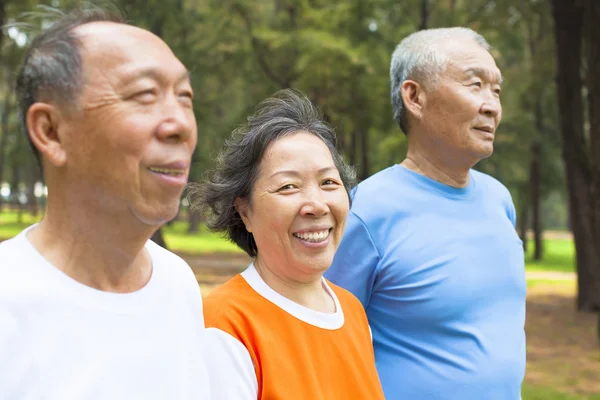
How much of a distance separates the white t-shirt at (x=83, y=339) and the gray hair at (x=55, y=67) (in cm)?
26

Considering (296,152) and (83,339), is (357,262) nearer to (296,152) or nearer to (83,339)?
Result: (296,152)

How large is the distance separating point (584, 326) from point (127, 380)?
11494 millimetres

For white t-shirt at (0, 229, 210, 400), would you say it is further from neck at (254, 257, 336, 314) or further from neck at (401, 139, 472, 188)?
neck at (401, 139, 472, 188)

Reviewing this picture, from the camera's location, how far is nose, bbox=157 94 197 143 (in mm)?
1401

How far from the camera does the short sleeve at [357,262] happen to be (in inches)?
106

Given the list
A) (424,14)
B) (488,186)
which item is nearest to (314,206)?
(488,186)

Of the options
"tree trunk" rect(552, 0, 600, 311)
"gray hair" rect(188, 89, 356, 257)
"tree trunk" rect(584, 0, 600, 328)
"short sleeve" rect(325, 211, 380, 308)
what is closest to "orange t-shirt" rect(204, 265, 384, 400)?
"gray hair" rect(188, 89, 356, 257)

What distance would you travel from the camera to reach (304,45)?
611 inches

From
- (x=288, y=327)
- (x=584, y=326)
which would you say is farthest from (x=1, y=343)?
(x=584, y=326)

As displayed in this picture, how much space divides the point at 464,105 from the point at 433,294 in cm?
72

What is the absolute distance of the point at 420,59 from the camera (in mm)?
2914

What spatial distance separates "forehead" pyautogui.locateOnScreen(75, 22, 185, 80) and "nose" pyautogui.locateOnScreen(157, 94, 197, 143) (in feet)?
0.23

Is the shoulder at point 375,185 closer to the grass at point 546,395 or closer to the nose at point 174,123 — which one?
the nose at point 174,123

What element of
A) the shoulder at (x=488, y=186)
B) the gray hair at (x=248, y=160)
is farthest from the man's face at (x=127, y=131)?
the shoulder at (x=488, y=186)
